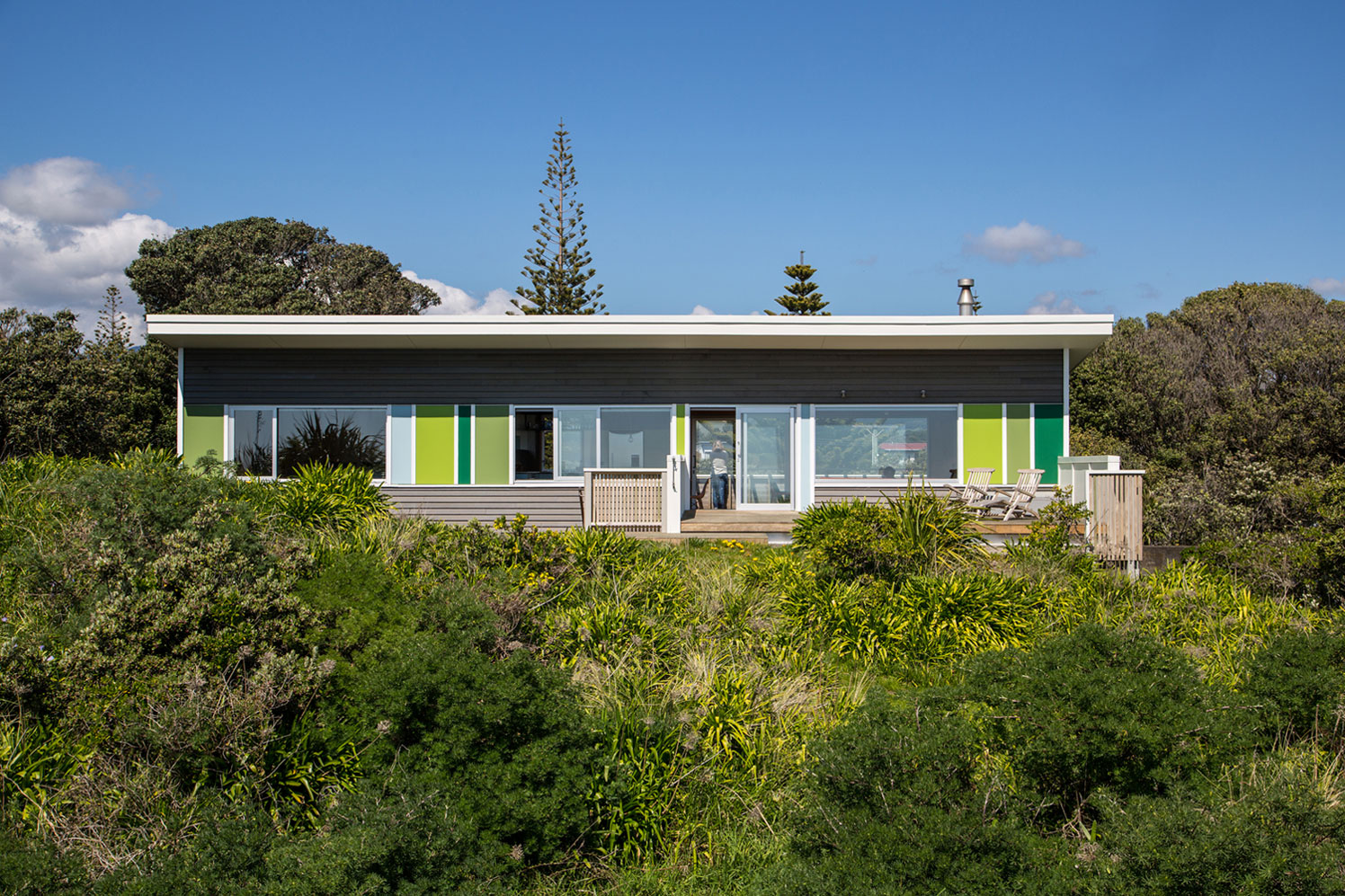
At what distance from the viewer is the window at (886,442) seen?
12688 millimetres

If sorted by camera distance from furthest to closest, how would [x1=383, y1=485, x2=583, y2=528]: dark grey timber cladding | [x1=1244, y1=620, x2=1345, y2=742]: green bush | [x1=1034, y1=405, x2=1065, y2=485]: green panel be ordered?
[x1=1034, y1=405, x2=1065, y2=485]: green panel → [x1=383, y1=485, x2=583, y2=528]: dark grey timber cladding → [x1=1244, y1=620, x2=1345, y2=742]: green bush

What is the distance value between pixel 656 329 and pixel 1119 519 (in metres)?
6.41

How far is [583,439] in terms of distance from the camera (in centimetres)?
1284

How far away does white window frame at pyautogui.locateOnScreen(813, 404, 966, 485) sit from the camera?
12.6 m

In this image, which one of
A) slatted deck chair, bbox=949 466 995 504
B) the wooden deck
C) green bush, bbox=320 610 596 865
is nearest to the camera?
green bush, bbox=320 610 596 865

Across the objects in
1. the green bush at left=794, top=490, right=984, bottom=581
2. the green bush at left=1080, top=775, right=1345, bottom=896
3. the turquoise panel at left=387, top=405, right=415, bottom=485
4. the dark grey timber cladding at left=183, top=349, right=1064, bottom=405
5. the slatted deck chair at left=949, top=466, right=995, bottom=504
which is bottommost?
the green bush at left=1080, top=775, right=1345, bottom=896

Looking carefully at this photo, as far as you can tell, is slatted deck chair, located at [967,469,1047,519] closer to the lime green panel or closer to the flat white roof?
the lime green panel

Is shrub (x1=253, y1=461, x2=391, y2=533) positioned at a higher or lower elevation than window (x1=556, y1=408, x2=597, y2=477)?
lower

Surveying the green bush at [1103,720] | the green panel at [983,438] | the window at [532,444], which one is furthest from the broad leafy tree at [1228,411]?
the window at [532,444]

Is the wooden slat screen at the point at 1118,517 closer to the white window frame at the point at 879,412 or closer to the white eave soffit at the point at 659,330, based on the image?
the white eave soffit at the point at 659,330

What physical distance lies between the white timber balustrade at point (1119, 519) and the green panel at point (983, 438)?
13.8ft

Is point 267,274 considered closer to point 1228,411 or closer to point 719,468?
point 719,468

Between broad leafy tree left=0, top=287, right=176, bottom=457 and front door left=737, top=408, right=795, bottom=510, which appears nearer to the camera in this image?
front door left=737, top=408, right=795, bottom=510

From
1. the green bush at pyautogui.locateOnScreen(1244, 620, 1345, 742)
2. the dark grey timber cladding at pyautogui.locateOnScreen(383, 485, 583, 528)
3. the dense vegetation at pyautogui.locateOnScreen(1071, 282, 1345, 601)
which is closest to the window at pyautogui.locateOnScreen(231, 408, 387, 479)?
the dark grey timber cladding at pyautogui.locateOnScreen(383, 485, 583, 528)
